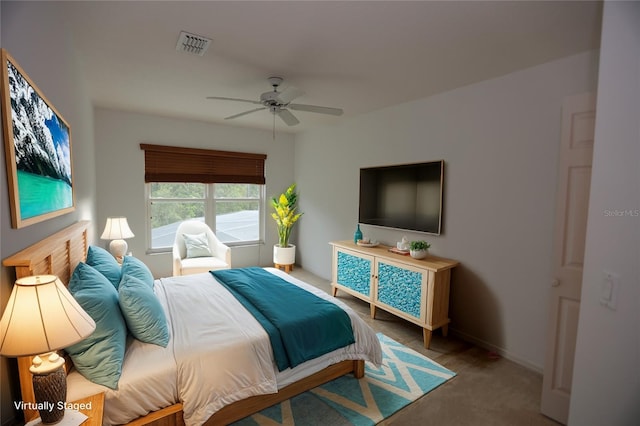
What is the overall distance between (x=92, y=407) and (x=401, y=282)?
262cm

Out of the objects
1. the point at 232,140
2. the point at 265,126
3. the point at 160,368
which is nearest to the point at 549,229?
the point at 160,368

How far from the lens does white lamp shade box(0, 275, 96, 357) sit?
98 cm

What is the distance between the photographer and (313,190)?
5.33 m

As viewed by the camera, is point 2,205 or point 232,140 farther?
point 232,140

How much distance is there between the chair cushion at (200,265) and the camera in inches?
156

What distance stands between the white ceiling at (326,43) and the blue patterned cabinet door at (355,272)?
194 cm

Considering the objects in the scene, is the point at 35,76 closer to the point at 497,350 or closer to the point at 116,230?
the point at 116,230

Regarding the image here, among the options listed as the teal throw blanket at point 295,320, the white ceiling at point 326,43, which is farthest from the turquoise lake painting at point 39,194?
the teal throw blanket at point 295,320

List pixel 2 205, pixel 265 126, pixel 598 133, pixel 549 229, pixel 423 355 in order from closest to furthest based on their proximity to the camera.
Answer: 1. pixel 2 205
2. pixel 598 133
3. pixel 549 229
4. pixel 423 355
5. pixel 265 126

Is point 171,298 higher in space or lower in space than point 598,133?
lower

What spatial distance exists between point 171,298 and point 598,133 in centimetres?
295

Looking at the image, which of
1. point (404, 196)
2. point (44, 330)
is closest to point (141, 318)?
point (44, 330)

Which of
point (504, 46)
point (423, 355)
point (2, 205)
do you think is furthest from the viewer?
point (423, 355)

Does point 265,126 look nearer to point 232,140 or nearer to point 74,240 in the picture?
point 232,140
